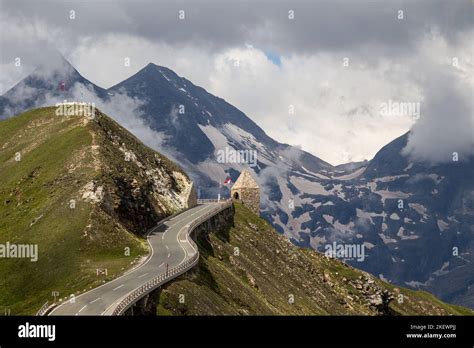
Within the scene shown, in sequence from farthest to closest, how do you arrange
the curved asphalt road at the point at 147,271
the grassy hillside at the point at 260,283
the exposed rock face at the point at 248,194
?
the exposed rock face at the point at 248,194 < the grassy hillside at the point at 260,283 < the curved asphalt road at the point at 147,271

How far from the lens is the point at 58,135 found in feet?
448

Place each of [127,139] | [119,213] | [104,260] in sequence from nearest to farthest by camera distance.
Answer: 1. [104,260]
2. [119,213]
3. [127,139]

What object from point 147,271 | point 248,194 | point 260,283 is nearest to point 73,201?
point 147,271

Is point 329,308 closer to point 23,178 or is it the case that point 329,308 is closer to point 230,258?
point 230,258

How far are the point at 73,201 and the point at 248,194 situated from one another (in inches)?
3205

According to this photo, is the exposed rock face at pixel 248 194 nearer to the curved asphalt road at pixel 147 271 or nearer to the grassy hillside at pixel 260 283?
the grassy hillside at pixel 260 283

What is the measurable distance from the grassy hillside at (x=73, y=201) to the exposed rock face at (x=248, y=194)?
2426 cm

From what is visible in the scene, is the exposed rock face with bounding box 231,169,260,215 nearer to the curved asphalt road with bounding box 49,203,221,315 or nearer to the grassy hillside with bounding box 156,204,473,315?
the grassy hillside with bounding box 156,204,473,315

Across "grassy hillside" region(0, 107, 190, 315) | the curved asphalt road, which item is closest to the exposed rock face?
"grassy hillside" region(0, 107, 190, 315)

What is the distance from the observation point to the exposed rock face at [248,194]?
181250 millimetres

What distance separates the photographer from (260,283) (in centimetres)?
12288

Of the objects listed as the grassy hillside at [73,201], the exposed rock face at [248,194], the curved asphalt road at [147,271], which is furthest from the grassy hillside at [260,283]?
the grassy hillside at [73,201]
